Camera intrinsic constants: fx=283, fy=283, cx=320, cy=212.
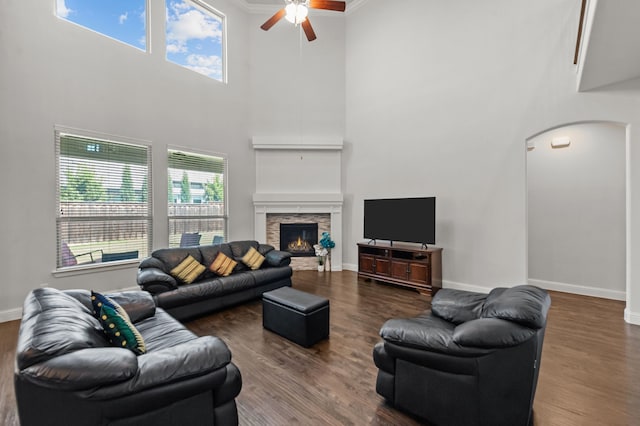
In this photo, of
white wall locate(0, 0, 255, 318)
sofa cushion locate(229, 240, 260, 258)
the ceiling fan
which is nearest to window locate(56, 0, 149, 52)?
white wall locate(0, 0, 255, 318)

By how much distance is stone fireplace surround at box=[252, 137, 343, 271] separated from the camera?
6.38 metres

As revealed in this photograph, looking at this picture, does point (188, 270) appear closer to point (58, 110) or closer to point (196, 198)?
point (196, 198)

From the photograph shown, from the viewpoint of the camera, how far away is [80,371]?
1210mm

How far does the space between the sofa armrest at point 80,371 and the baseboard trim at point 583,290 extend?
5917 mm

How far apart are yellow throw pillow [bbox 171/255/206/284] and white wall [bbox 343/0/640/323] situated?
11.6 ft

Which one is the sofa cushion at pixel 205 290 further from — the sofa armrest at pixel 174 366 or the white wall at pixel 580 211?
the white wall at pixel 580 211

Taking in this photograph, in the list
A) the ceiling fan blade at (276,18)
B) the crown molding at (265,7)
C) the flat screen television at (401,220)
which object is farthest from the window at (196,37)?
the flat screen television at (401,220)

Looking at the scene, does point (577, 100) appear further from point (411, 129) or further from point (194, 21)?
point (194, 21)

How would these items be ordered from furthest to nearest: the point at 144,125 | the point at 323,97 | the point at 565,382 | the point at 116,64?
the point at 323,97, the point at 144,125, the point at 116,64, the point at 565,382

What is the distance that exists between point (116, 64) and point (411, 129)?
5159mm

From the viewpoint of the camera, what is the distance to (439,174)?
5.16m

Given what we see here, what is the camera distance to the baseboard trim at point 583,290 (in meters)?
4.24

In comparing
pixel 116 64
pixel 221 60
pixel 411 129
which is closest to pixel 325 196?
pixel 411 129

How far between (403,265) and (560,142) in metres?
3.27
